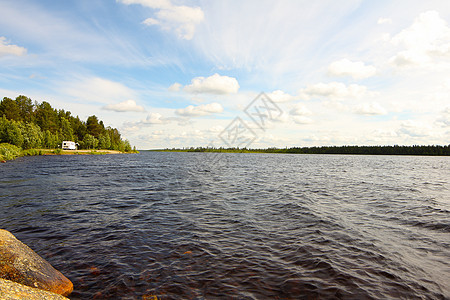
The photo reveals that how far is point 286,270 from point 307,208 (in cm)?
1173

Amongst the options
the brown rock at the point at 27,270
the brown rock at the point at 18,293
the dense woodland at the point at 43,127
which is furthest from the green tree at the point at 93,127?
the brown rock at the point at 18,293

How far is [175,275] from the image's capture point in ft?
30.0

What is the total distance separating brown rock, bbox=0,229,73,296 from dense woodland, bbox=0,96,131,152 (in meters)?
122

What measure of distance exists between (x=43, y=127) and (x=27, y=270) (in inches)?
6667

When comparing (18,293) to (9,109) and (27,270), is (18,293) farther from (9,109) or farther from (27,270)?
(9,109)

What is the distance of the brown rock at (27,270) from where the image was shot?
23.9 ft

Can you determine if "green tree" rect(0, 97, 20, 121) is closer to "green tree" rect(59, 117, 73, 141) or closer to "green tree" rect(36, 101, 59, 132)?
"green tree" rect(36, 101, 59, 132)

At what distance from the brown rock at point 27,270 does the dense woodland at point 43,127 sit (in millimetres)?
121671

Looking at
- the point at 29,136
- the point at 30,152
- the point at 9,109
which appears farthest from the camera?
the point at 9,109

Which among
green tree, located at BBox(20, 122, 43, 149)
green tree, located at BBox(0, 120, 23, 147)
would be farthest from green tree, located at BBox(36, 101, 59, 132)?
green tree, located at BBox(0, 120, 23, 147)

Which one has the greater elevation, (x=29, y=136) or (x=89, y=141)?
(x=89, y=141)

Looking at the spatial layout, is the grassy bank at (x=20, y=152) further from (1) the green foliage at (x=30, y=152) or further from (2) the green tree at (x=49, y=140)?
(2) the green tree at (x=49, y=140)

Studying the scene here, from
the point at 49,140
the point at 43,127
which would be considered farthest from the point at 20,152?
the point at 43,127

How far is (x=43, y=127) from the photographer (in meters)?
139
